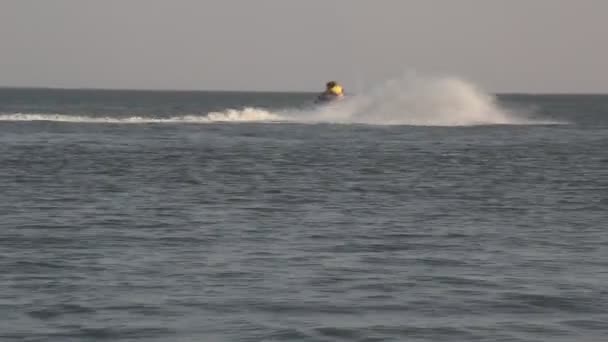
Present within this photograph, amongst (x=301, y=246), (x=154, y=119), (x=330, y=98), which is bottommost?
(x=301, y=246)

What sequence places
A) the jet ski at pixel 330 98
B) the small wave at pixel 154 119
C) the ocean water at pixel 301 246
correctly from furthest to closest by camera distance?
the jet ski at pixel 330 98, the small wave at pixel 154 119, the ocean water at pixel 301 246

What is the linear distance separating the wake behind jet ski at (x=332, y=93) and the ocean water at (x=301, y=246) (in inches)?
1301

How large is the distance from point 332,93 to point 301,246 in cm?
6279

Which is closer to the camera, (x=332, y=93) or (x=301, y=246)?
(x=301, y=246)

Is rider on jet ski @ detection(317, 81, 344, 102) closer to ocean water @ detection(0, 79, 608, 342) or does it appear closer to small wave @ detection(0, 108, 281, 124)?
small wave @ detection(0, 108, 281, 124)

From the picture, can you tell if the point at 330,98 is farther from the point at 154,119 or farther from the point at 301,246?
the point at 301,246

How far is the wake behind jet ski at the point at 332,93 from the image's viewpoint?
84312mm

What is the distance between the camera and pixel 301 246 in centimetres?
2250

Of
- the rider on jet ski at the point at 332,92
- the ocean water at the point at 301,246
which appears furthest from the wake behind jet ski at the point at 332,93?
the ocean water at the point at 301,246

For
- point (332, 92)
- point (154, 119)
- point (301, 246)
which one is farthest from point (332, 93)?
point (301, 246)

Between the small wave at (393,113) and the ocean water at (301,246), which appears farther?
the small wave at (393,113)

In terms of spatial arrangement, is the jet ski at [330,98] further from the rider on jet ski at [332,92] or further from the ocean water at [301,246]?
the ocean water at [301,246]

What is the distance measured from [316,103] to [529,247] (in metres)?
65.1

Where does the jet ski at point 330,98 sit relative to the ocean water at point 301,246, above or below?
above
